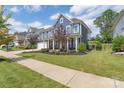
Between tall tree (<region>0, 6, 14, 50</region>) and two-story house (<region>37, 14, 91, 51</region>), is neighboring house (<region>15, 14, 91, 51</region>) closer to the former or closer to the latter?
two-story house (<region>37, 14, 91, 51</region>)

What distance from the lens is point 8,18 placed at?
37.4 feet

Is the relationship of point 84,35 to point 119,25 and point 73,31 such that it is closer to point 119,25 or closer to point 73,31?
point 73,31

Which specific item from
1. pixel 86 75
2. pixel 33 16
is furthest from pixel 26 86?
pixel 33 16

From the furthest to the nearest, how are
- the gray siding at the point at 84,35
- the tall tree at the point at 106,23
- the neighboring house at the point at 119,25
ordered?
the gray siding at the point at 84,35 → the tall tree at the point at 106,23 → the neighboring house at the point at 119,25

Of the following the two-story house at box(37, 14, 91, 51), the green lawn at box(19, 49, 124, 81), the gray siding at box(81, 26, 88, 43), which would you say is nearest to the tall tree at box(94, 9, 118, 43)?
the two-story house at box(37, 14, 91, 51)

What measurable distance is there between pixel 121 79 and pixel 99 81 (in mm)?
759

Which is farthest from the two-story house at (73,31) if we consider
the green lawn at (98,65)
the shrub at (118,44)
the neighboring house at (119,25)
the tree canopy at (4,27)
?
the green lawn at (98,65)

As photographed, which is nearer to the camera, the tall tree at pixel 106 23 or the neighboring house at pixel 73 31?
the tall tree at pixel 106 23

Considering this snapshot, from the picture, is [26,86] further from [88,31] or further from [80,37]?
[88,31]

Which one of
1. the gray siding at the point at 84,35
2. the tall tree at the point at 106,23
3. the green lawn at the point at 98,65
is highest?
the tall tree at the point at 106,23

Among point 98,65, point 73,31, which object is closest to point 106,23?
point 73,31

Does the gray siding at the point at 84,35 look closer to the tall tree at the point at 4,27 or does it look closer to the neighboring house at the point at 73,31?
the neighboring house at the point at 73,31
